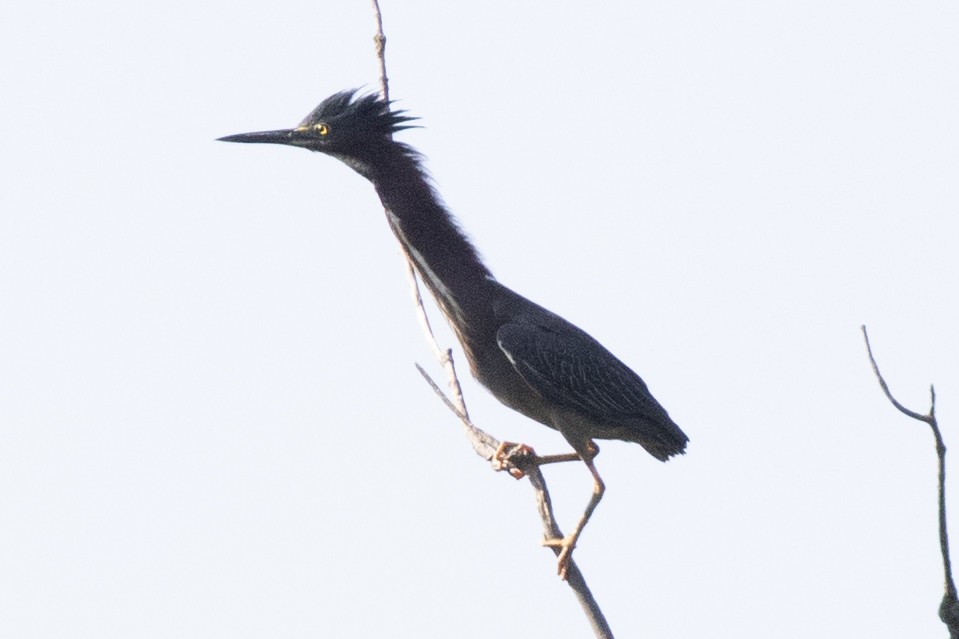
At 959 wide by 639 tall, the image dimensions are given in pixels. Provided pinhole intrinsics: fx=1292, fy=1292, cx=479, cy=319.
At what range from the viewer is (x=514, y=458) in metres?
6.98

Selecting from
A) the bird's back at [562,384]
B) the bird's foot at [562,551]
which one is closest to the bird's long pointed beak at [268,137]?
the bird's back at [562,384]

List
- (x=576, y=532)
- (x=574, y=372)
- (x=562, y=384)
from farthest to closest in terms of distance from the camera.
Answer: (x=574, y=372) < (x=562, y=384) < (x=576, y=532)

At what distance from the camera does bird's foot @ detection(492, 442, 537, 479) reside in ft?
22.7

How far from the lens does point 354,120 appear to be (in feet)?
26.5

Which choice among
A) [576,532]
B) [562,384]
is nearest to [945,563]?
[576,532]

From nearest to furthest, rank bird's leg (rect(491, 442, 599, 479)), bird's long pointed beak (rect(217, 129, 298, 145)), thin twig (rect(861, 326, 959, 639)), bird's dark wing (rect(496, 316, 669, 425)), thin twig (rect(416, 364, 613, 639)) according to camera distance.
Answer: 1. thin twig (rect(861, 326, 959, 639))
2. thin twig (rect(416, 364, 613, 639))
3. bird's leg (rect(491, 442, 599, 479))
4. bird's dark wing (rect(496, 316, 669, 425))
5. bird's long pointed beak (rect(217, 129, 298, 145))

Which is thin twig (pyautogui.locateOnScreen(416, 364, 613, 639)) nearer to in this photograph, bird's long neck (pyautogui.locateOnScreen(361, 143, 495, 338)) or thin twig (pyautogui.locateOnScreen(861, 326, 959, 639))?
bird's long neck (pyautogui.locateOnScreen(361, 143, 495, 338))

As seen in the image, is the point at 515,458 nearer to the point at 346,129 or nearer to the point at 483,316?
the point at 483,316

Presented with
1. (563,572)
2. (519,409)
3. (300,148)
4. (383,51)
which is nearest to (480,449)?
(563,572)

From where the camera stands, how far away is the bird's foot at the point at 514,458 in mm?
6910

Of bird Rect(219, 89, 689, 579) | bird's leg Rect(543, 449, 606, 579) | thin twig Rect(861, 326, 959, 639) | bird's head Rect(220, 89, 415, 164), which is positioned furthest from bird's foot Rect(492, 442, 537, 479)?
thin twig Rect(861, 326, 959, 639)

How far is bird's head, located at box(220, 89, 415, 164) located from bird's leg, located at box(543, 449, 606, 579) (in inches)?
93.8

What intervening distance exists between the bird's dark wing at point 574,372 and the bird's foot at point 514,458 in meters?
0.74

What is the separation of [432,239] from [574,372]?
3.88 feet
